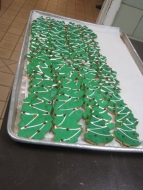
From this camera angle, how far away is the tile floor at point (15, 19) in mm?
1802

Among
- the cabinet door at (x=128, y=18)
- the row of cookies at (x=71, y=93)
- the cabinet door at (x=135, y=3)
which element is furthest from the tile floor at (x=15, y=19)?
the cabinet door at (x=135, y=3)

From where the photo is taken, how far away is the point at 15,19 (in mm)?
2844

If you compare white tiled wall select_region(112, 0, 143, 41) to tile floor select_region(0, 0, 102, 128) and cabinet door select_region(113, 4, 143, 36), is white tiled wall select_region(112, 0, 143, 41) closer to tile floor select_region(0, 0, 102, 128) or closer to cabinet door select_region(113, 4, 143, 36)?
cabinet door select_region(113, 4, 143, 36)

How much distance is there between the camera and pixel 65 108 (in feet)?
2.60

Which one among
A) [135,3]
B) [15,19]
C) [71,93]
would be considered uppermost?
[135,3]

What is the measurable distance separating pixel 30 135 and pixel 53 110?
167 millimetres

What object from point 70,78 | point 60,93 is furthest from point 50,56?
point 60,93

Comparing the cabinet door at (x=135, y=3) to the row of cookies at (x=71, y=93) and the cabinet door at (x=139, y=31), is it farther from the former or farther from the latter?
the row of cookies at (x=71, y=93)

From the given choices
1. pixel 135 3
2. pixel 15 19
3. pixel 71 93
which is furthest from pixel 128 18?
pixel 15 19

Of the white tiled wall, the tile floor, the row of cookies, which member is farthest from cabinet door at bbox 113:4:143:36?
the tile floor

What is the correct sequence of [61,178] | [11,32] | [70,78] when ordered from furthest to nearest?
[11,32] → [70,78] → [61,178]

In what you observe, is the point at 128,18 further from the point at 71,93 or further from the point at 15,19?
the point at 15,19

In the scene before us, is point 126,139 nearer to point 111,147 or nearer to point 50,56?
point 111,147

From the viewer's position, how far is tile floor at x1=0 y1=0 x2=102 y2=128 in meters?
1.80
